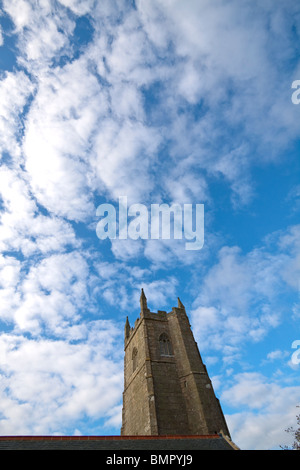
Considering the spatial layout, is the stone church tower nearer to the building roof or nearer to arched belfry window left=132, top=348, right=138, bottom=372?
arched belfry window left=132, top=348, right=138, bottom=372

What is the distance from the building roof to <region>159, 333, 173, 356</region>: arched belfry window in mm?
10191

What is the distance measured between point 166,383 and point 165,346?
146 inches

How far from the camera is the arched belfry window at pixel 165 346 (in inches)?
934

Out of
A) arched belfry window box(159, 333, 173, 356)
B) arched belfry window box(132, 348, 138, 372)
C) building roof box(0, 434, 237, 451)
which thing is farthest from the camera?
arched belfry window box(132, 348, 138, 372)

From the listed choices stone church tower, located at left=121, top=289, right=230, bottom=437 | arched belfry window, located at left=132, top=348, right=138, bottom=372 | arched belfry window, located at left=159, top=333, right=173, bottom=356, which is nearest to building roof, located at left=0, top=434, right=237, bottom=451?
stone church tower, located at left=121, top=289, right=230, bottom=437

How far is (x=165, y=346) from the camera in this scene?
24.3 m

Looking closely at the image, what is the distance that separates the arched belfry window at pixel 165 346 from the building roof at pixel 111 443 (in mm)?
10191

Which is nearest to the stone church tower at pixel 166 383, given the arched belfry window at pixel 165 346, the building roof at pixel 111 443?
the arched belfry window at pixel 165 346

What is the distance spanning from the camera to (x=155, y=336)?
24609 mm

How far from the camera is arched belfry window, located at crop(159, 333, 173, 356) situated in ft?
77.9

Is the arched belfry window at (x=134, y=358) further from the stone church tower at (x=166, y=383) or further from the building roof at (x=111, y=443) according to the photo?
the building roof at (x=111, y=443)
